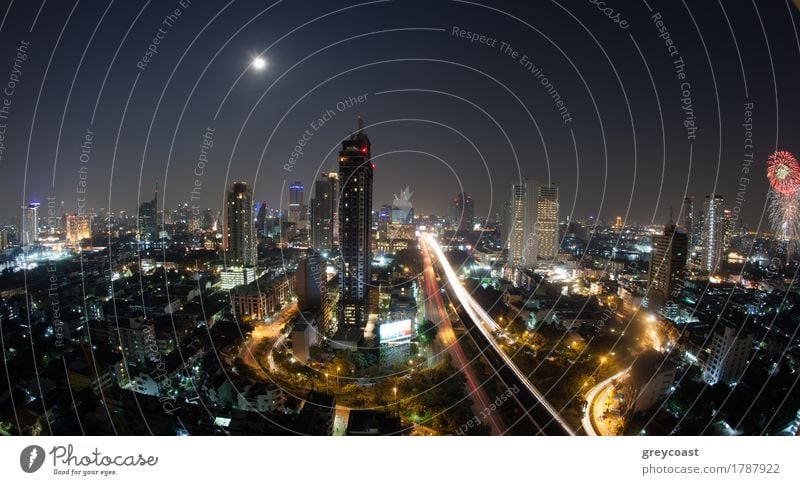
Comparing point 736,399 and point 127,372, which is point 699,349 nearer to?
point 736,399

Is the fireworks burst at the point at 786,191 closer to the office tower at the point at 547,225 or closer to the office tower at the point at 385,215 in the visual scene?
the office tower at the point at 547,225

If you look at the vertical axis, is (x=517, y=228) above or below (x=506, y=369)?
above

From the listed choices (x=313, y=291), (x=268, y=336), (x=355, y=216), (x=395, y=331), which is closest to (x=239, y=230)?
(x=313, y=291)

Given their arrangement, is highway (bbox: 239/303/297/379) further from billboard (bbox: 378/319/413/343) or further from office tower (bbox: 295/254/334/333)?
billboard (bbox: 378/319/413/343)

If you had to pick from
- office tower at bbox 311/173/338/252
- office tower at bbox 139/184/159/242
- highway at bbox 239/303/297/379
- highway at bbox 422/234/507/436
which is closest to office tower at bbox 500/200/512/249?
highway at bbox 422/234/507/436

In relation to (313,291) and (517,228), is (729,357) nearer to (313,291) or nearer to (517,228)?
(313,291)

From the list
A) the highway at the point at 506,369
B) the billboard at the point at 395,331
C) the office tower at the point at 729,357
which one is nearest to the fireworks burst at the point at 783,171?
the office tower at the point at 729,357
